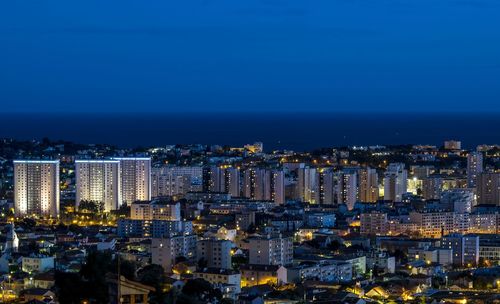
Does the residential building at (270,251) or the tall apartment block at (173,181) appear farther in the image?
the tall apartment block at (173,181)

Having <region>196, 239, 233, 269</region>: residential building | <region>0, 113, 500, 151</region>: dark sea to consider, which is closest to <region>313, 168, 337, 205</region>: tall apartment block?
<region>196, 239, 233, 269</region>: residential building

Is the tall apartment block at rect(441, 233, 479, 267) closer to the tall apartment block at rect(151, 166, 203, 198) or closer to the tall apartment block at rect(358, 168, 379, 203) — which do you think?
the tall apartment block at rect(358, 168, 379, 203)

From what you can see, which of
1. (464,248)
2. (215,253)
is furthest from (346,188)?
(215,253)

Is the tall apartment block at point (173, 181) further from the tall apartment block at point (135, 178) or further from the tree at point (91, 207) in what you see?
the tree at point (91, 207)

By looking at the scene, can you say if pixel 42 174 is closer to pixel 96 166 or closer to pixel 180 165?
pixel 96 166

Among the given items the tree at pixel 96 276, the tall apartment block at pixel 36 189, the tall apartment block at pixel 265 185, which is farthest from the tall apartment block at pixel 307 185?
the tree at pixel 96 276

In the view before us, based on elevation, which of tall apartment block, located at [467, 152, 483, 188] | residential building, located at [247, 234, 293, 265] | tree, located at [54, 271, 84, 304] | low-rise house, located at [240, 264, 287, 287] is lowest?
low-rise house, located at [240, 264, 287, 287]

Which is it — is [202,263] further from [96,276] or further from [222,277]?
[96,276]
